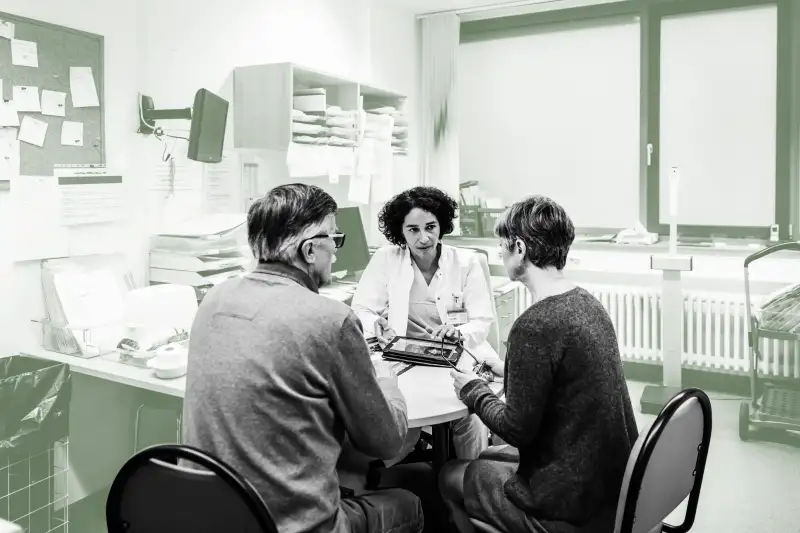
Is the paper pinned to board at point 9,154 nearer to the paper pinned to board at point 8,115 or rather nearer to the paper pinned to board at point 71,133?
the paper pinned to board at point 8,115

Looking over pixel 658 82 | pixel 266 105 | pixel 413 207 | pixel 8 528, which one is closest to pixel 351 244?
pixel 266 105

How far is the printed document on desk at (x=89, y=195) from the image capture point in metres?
2.42

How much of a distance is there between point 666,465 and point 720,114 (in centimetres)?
365

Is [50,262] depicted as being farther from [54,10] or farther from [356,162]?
[356,162]

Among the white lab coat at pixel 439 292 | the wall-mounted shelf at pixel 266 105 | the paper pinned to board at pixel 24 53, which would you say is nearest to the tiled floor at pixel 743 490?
the white lab coat at pixel 439 292

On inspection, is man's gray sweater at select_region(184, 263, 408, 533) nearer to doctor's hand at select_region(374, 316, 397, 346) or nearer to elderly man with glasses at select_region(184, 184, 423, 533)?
elderly man with glasses at select_region(184, 184, 423, 533)

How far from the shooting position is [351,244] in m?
3.77

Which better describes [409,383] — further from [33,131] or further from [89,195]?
[33,131]

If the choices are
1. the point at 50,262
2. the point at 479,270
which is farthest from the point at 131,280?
the point at 479,270

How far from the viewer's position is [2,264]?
224 cm

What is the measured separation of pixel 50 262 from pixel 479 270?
1.62 meters

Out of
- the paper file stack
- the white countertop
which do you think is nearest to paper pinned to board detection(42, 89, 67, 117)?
the paper file stack

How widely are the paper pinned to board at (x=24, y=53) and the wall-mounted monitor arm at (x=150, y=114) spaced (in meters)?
0.44

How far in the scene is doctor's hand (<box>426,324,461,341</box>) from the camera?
2348 mm
